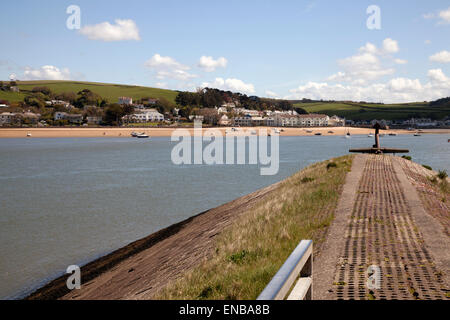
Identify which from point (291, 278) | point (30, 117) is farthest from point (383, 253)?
point (30, 117)

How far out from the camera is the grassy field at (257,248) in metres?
7.97

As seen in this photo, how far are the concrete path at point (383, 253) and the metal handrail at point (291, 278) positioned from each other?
2.53m

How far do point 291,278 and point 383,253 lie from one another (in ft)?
21.2

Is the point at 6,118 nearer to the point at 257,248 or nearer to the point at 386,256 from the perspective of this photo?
the point at 257,248

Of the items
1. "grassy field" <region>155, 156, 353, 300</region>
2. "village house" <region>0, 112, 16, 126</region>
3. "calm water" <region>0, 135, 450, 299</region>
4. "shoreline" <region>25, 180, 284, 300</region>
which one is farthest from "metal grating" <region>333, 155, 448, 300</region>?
"village house" <region>0, 112, 16, 126</region>

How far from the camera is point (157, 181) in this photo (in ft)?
148

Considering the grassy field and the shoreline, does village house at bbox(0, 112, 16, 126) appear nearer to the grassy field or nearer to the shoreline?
the shoreline

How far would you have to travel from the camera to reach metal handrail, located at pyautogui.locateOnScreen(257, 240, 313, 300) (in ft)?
10.1

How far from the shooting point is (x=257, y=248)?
10.5m

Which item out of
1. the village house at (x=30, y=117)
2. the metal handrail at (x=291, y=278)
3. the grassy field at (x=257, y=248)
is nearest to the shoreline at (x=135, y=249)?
the grassy field at (x=257, y=248)

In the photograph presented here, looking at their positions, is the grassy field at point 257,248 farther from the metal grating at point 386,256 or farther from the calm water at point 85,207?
the calm water at point 85,207
